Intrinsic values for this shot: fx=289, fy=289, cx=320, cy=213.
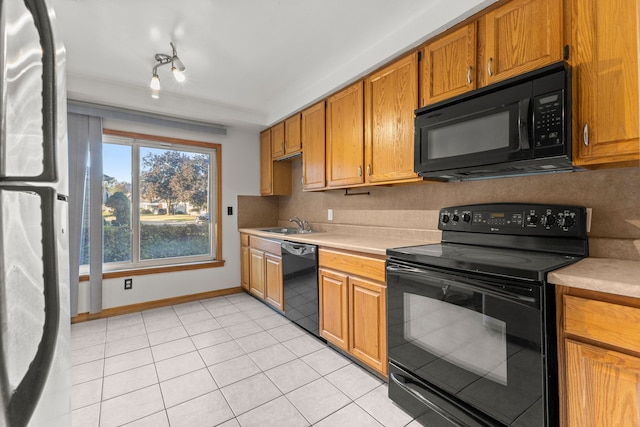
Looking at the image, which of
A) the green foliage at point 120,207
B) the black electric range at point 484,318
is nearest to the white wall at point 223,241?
the green foliage at point 120,207

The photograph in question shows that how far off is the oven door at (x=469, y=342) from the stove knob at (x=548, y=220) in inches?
23.9

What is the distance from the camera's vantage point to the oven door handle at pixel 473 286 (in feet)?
3.80

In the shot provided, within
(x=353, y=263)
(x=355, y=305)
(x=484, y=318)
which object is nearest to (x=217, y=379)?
(x=355, y=305)

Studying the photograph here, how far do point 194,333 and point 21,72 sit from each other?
2.73 metres

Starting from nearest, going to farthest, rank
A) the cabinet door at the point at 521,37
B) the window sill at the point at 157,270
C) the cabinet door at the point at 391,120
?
the cabinet door at the point at 521,37 < the cabinet door at the point at 391,120 < the window sill at the point at 157,270

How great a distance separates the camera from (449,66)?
1.79 meters

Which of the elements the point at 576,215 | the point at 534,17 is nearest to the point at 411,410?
the point at 576,215

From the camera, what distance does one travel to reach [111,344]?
250cm

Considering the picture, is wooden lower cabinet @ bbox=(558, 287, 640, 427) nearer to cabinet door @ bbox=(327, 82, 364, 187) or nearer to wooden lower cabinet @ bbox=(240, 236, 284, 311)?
cabinet door @ bbox=(327, 82, 364, 187)

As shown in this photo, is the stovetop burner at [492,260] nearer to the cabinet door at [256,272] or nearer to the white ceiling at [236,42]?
the white ceiling at [236,42]

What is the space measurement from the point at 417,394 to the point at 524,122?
1.51 metres

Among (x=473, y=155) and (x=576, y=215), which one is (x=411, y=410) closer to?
(x=576, y=215)

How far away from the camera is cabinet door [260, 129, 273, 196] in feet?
12.8

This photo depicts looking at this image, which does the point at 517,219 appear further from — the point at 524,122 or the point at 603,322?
the point at 603,322
